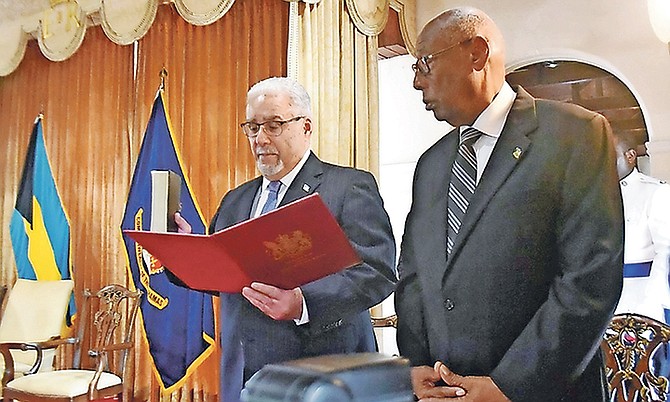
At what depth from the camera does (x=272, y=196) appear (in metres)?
2.08

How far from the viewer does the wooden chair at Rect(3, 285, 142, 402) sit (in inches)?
135

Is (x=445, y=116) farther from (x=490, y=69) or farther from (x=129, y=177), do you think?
(x=129, y=177)

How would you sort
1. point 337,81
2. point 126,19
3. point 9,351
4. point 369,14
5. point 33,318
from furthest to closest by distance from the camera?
1. point 33,318
2. point 126,19
3. point 9,351
4. point 369,14
5. point 337,81

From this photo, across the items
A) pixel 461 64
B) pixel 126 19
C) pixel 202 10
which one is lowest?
pixel 461 64

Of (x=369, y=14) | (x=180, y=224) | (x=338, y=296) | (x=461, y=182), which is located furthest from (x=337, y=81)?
(x=461, y=182)

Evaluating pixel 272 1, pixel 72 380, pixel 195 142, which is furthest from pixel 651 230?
pixel 72 380

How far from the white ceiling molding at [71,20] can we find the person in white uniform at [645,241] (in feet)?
7.11

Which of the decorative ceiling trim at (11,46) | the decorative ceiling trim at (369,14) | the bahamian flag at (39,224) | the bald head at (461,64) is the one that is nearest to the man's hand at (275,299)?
the bald head at (461,64)

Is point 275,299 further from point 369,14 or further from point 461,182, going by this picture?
point 369,14

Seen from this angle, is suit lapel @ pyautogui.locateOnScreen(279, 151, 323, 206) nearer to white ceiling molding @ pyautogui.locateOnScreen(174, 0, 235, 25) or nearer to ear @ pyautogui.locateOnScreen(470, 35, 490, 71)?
ear @ pyautogui.locateOnScreen(470, 35, 490, 71)

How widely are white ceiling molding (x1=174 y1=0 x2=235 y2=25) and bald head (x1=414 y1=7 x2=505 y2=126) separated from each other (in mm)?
2254

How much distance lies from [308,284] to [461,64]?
0.76 meters

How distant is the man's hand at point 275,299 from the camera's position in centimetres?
170

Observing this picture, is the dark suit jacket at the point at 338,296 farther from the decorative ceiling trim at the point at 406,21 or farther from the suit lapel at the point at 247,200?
the decorative ceiling trim at the point at 406,21
